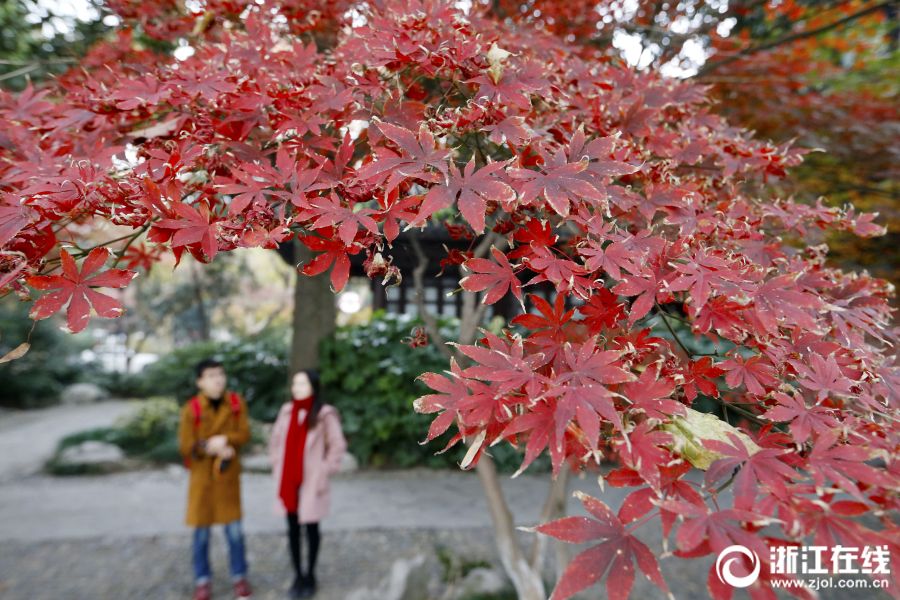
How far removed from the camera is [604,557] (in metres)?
0.77

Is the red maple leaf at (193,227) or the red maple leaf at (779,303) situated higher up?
the red maple leaf at (193,227)

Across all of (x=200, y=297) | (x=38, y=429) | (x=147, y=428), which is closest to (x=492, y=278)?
(x=147, y=428)

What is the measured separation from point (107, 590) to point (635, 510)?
3974 mm

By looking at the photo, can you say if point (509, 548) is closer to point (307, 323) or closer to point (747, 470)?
point (747, 470)

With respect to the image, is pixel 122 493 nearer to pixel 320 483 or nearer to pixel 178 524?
pixel 178 524

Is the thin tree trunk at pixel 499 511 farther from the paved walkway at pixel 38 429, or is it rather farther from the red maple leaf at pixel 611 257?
the paved walkway at pixel 38 429

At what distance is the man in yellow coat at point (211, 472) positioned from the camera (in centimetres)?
305

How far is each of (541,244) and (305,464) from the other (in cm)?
279

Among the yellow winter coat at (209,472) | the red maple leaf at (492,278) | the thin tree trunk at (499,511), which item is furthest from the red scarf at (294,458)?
the red maple leaf at (492,278)

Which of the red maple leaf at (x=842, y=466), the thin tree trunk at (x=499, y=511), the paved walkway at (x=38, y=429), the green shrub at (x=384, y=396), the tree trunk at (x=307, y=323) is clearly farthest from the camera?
the paved walkway at (x=38, y=429)

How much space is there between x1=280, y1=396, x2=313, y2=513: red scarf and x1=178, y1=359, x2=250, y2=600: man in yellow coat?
314mm

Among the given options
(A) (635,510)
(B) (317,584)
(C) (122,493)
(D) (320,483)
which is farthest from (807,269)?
(C) (122,493)

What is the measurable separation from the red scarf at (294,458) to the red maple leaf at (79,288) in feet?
8.25

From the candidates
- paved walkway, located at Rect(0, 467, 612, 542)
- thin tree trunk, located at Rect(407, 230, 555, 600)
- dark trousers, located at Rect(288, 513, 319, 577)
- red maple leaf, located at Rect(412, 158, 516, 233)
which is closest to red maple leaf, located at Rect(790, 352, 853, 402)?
red maple leaf, located at Rect(412, 158, 516, 233)
